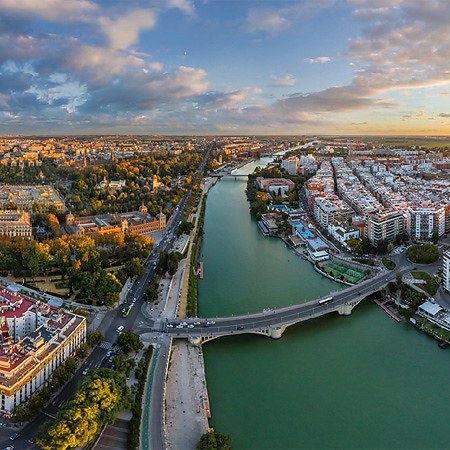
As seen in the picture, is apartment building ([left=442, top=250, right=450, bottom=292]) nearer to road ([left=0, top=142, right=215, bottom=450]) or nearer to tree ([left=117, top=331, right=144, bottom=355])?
road ([left=0, top=142, right=215, bottom=450])

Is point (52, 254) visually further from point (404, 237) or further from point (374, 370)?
point (404, 237)

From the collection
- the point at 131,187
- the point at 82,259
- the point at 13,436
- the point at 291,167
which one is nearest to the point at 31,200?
the point at 131,187

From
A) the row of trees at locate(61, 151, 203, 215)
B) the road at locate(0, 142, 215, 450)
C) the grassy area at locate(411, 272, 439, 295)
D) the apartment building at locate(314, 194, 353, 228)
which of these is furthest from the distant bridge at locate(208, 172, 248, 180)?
the grassy area at locate(411, 272, 439, 295)

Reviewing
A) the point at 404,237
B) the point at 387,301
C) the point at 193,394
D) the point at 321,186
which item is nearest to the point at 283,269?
the point at 387,301

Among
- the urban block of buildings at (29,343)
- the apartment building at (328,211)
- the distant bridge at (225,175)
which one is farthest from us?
the distant bridge at (225,175)

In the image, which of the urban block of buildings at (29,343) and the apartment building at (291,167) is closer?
the urban block of buildings at (29,343)

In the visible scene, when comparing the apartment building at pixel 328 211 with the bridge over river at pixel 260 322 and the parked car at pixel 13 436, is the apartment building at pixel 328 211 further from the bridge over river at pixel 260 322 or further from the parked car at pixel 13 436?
the parked car at pixel 13 436

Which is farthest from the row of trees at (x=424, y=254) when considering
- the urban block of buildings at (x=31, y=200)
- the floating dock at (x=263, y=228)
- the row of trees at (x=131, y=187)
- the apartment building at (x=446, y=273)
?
the urban block of buildings at (x=31, y=200)
